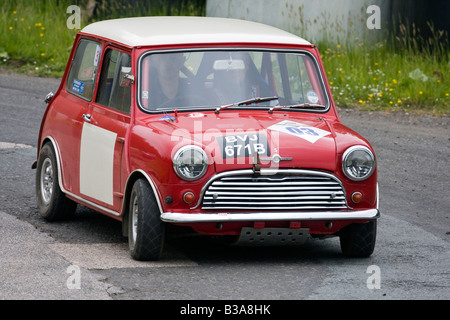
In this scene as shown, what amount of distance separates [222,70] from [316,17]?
10364 millimetres

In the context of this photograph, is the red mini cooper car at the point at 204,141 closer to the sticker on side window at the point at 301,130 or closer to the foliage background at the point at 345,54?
the sticker on side window at the point at 301,130

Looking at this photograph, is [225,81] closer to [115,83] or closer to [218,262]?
[115,83]

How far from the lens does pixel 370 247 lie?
7383 mm

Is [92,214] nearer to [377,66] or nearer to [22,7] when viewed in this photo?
[377,66]

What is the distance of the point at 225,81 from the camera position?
7.75 meters

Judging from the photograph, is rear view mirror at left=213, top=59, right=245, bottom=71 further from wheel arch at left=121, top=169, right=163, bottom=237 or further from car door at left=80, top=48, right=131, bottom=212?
wheel arch at left=121, top=169, right=163, bottom=237

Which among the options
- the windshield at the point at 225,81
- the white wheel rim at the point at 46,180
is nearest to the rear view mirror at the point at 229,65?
the windshield at the point at 225,81

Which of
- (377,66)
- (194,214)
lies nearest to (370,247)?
(194,214)

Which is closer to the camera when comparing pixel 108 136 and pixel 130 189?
Answer: pixel 130 189

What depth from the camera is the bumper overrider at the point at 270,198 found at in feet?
22.3

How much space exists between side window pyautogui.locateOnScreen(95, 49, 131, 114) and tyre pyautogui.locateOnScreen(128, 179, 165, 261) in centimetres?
84

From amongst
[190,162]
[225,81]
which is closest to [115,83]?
[225,81]

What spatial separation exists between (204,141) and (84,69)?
6.83ft

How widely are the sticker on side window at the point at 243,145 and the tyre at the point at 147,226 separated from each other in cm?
60
